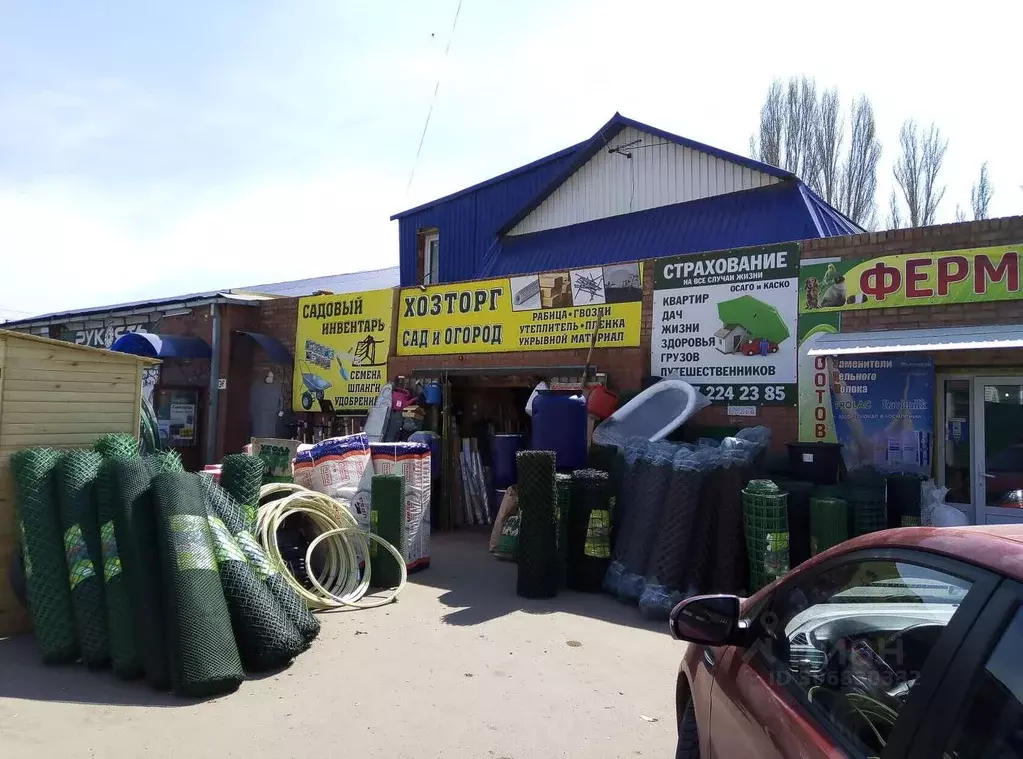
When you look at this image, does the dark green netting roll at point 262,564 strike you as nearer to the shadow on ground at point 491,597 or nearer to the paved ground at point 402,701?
the paved ground at point 402,701

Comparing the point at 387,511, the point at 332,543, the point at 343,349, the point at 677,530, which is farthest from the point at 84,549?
the point at 343,349

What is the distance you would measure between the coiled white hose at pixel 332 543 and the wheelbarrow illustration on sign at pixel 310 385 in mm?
5842

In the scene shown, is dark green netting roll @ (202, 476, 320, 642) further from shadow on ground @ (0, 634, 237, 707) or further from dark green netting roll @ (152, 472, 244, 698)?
shadow on ground @ (0, 634, 237, 707)

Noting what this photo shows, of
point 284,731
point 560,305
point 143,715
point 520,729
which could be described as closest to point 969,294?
point 560,305

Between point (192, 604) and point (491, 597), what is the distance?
11.0ft

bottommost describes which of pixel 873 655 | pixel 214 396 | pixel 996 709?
pixel 873 655

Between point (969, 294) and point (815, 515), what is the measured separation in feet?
9.94

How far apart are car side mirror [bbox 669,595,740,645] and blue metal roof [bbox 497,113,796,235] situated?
1120cm

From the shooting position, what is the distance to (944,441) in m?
7.80

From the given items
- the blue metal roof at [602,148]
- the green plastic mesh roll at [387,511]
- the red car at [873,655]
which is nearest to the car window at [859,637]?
the red car at [873,655]

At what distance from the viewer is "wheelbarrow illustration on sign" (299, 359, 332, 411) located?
43.3 ft

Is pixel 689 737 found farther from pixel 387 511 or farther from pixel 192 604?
pixel 387 511

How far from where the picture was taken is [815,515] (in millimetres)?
6609

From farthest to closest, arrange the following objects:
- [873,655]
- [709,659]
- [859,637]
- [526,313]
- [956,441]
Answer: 1. [526,313]
2. [956,441]
3. [709,659]
4. [859,637]
5. [873,655]
